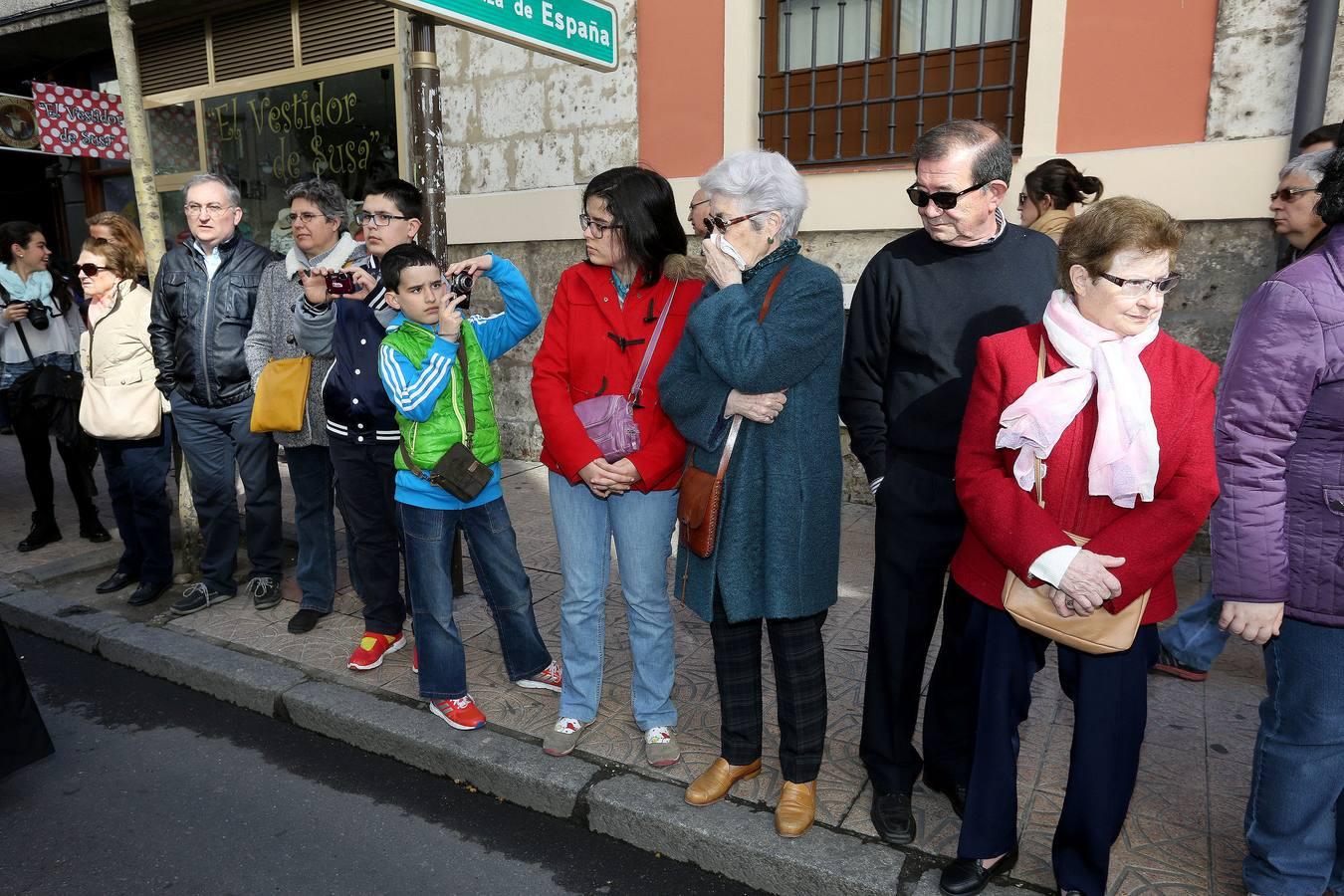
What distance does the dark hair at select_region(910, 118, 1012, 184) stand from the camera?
7.93 feet

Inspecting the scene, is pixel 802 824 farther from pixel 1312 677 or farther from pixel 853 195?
pixel 853 195

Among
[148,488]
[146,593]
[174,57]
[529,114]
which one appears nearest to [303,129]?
[174,57]

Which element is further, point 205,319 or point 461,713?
point 205,319

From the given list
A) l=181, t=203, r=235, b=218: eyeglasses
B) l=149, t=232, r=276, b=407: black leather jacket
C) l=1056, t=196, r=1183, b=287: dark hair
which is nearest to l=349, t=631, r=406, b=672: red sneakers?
l=149, t=232, r=276, b=407: black leather jacket

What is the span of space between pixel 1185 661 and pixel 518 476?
492 centimetres

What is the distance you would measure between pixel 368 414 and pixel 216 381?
1.18m

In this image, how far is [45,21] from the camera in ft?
34.6

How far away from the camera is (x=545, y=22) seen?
13.3ft

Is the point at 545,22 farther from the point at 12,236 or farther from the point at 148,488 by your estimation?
the point at 12,236

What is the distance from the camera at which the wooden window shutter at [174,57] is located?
10000mm

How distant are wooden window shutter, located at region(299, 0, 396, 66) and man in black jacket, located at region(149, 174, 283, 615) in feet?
14.5

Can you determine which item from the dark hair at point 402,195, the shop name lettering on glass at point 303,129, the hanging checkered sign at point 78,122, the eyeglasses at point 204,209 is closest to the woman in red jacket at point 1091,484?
the dark hair at point 402,195

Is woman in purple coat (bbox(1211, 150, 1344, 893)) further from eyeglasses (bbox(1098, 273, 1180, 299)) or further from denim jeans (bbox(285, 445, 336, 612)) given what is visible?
denim jeans (bbox(285, 445, 336, 612))

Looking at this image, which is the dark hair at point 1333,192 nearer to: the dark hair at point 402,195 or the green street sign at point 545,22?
A: the green street sign at point 545,22
